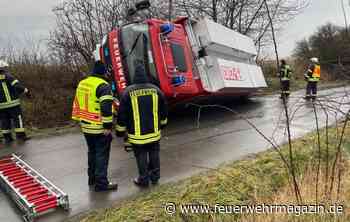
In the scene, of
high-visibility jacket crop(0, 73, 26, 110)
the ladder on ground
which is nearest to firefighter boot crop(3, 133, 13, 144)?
high-visibility jacket crop(0, 73, 26, 110)

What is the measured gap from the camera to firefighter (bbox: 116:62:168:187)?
4398mm

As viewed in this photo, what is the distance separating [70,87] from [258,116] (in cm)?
545

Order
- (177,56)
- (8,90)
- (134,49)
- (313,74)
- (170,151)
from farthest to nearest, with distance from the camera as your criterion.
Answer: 1. (313,74)
2. (177,56)
3. (134,49)
4. (8,90)
5. (170,151)

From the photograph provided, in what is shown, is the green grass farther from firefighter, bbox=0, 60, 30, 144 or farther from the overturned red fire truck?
firefighter, bbox=0, 60, 30, 144

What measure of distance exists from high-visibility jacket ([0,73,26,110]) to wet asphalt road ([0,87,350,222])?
84 cm

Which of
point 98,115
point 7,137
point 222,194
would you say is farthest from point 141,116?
point 7,137

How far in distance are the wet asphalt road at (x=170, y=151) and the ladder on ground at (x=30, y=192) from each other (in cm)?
10

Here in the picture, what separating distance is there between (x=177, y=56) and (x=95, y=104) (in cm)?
397

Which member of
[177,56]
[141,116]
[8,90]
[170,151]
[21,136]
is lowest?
[170,151]

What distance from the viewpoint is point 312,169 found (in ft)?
13.7

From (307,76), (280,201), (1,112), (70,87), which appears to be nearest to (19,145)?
(1,112)

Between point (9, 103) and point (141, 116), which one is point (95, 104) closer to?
point (141, 116)

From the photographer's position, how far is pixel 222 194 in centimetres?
372

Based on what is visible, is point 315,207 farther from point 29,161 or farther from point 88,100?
point 29,161
